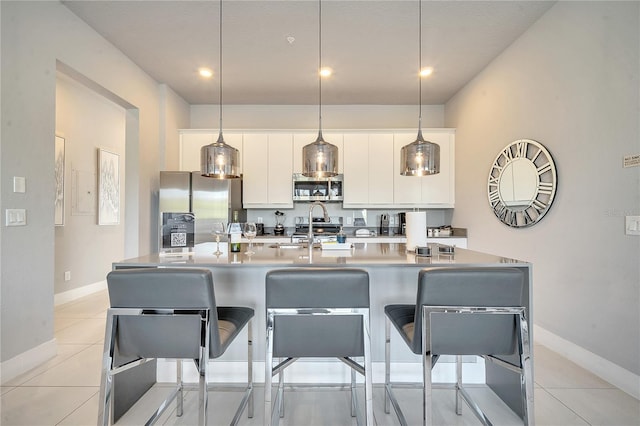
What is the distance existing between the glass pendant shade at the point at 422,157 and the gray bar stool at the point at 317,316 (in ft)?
3.88

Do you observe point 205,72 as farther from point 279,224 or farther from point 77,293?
point 77,293

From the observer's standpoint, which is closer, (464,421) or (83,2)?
(464,421)

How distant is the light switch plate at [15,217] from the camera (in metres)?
2.15

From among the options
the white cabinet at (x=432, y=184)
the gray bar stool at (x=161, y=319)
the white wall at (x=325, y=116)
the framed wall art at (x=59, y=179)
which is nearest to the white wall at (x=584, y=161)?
the white cabinet at (x=432, y=184)

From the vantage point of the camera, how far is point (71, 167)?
13.3 feet

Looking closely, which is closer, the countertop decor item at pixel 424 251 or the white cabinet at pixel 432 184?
the countertop decor item at pixel 424 251

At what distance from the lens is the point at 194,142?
4.46 meters

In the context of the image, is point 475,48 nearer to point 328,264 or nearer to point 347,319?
point 328,264

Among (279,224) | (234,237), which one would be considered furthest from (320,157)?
(279,224)

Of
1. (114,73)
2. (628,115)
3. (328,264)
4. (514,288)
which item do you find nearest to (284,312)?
(328,264)

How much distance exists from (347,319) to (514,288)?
0.73 meters

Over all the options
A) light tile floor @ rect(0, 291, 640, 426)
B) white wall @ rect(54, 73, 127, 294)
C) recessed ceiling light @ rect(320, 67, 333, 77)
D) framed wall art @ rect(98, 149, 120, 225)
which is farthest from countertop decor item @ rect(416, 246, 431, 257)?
framed wall art @ rect(98, 149, 120, 225)

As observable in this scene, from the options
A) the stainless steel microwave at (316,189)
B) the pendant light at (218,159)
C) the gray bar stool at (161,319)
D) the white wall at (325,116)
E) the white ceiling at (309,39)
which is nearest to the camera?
the gray bar stool at (161,319)

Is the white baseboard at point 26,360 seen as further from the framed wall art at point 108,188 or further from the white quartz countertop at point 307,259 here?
the framed wall art at point 108,188
